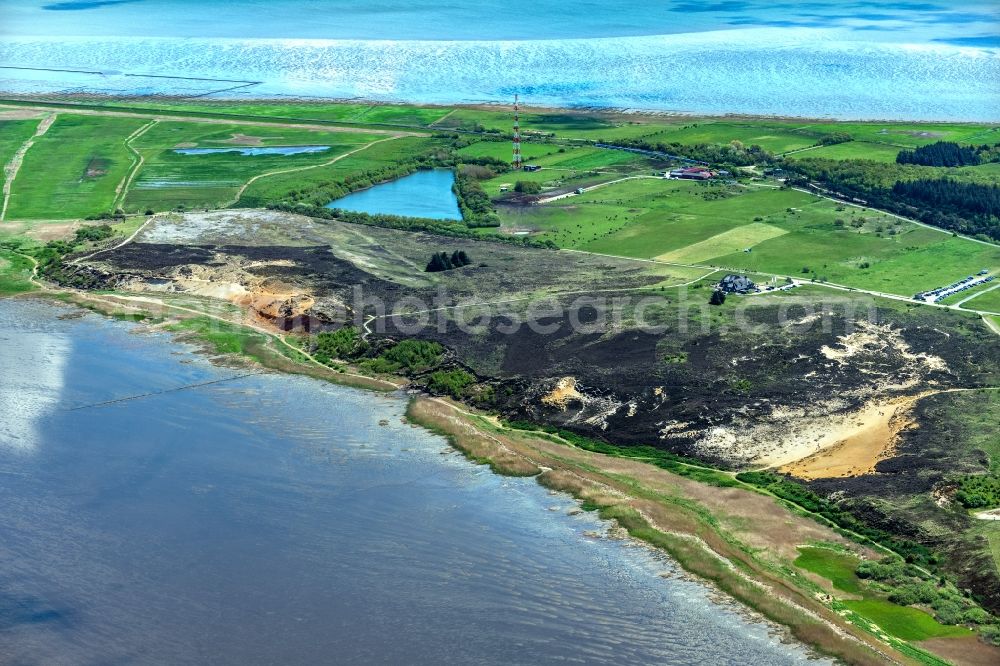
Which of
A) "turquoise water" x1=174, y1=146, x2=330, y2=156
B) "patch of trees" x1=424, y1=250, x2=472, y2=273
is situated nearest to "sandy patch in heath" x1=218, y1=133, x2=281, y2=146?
"turquoise water" x1=174, y1=146, x2=330, y2=156

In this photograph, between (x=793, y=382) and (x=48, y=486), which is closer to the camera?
(x=48, y=486)

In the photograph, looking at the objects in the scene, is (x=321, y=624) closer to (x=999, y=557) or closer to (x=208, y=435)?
(x=208, y=435)

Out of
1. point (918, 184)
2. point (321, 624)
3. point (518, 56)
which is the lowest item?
point (321, 624)

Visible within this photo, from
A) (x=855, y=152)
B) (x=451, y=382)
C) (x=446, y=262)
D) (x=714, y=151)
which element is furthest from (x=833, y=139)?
(x=451, y=382)

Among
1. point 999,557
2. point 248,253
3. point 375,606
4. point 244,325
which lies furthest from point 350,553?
point 248,253

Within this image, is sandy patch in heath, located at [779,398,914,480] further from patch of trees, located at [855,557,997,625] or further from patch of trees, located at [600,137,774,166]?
patch of trees, located at [600,137,774,166]

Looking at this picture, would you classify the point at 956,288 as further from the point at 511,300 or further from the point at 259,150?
the point at 259,150

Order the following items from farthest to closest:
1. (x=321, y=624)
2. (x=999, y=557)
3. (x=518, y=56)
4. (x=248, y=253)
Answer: (x=518, y=56), (x=248, y=253), (x=999, y=557), (x=321, y=624)
